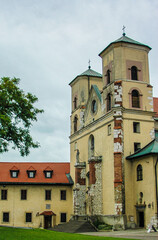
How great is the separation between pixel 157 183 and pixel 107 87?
12.7m

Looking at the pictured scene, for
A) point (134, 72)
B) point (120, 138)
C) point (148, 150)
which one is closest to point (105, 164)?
point (120, 138)

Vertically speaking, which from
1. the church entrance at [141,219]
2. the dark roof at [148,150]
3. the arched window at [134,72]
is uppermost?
the arched window at [134,72]

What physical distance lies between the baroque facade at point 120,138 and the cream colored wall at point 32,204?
9.45ft

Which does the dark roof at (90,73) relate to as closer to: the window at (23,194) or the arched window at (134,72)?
the arched window at (134,72)

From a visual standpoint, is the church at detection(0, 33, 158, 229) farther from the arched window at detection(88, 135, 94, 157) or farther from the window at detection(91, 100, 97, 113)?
the arched window at detection(88, 135, 94, 157)

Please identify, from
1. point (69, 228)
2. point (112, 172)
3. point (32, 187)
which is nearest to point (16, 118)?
point (112, 172)

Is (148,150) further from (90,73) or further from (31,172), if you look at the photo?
(31,172)

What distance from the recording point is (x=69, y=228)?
3694 cm

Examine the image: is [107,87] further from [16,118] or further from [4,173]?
[4,173]

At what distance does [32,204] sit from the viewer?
44188 millimetres

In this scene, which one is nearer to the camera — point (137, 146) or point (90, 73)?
point (137, 146)

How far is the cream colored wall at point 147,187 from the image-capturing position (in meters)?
30.5

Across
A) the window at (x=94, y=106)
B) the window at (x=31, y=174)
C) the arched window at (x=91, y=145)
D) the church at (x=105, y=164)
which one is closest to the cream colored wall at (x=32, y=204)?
the church at (x=105, y=164)

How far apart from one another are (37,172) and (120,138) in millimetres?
17156
